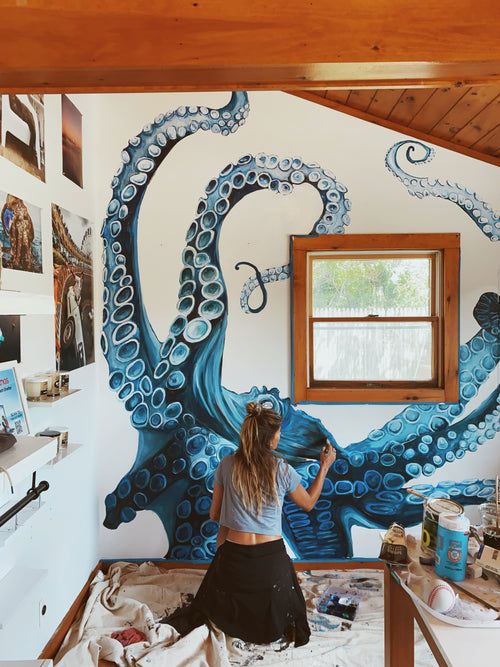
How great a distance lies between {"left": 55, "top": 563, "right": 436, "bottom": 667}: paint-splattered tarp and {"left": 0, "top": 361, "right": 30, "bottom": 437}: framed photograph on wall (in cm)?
114

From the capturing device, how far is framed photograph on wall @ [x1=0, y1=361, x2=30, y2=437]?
5.38ft

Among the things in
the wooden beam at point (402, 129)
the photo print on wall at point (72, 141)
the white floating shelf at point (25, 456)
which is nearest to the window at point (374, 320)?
the wooden beam at point (402, 129)

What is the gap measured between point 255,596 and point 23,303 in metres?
1.61

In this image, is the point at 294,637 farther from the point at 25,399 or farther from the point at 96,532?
the point at 25,399

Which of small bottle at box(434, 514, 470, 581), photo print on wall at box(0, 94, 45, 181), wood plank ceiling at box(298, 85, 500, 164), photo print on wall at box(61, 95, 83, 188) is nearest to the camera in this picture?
small bottle at box(434, 514, 470, 581)

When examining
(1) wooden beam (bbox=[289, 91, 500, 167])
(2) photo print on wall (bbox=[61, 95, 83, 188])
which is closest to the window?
(1) wooden beam (bbox=[289, 91, 500, 167])

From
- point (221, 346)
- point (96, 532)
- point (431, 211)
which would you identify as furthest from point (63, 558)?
point (431, 211)

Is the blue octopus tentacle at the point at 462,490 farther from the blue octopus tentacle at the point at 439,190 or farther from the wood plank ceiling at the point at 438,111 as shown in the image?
the wood plank ceiling at the point at 438,111

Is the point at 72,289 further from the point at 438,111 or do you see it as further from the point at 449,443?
the point at 449,443

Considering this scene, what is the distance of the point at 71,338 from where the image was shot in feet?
8.04

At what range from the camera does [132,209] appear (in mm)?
2891

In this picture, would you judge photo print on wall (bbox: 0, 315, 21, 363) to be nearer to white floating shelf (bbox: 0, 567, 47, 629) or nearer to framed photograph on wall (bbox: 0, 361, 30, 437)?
framed photograph on wall (bbox: 0, 361, 30, 437)

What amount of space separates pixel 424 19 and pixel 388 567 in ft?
5.09

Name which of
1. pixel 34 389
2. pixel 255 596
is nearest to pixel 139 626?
pixel 255 596
